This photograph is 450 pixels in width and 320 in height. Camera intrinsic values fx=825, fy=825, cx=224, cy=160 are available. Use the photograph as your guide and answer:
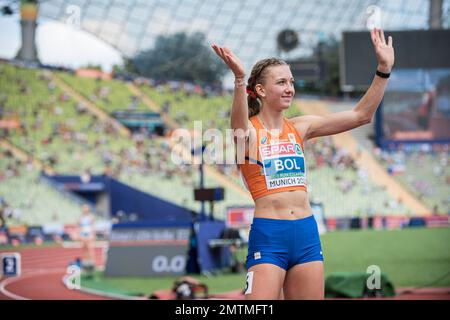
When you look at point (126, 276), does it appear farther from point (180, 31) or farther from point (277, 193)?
point (180, 31)

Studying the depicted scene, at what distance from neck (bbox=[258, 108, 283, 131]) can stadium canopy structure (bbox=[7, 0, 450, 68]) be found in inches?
1599

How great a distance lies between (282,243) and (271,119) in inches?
31.1

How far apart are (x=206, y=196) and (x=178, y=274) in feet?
5.56

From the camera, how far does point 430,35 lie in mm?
34156

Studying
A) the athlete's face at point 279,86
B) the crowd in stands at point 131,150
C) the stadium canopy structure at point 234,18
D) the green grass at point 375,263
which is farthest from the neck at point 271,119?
the stadium canopy structure at point 234,18

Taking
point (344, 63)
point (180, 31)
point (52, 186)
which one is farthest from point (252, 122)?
point (180, 31)

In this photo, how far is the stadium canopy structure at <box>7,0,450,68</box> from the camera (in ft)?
152

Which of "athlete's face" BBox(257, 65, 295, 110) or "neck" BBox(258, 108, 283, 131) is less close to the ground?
"athlete's face" BBox(257, 65, 295, 110)

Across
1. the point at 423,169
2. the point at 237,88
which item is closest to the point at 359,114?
the point at 237,88

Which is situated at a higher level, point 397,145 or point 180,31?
point 180,31

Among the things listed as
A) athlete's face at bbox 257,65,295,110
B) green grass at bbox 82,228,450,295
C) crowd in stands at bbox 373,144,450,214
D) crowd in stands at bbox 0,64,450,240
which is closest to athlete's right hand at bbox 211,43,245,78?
athlete's face at bbox 257,65,295,110

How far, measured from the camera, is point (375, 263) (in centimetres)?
1709

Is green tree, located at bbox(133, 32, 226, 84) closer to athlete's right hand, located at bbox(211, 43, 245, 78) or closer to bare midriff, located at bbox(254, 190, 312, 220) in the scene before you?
bare midriff, located at bbox(254, 190, 312, 220)

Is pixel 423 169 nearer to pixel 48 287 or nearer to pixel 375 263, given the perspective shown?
pixel 375 263
